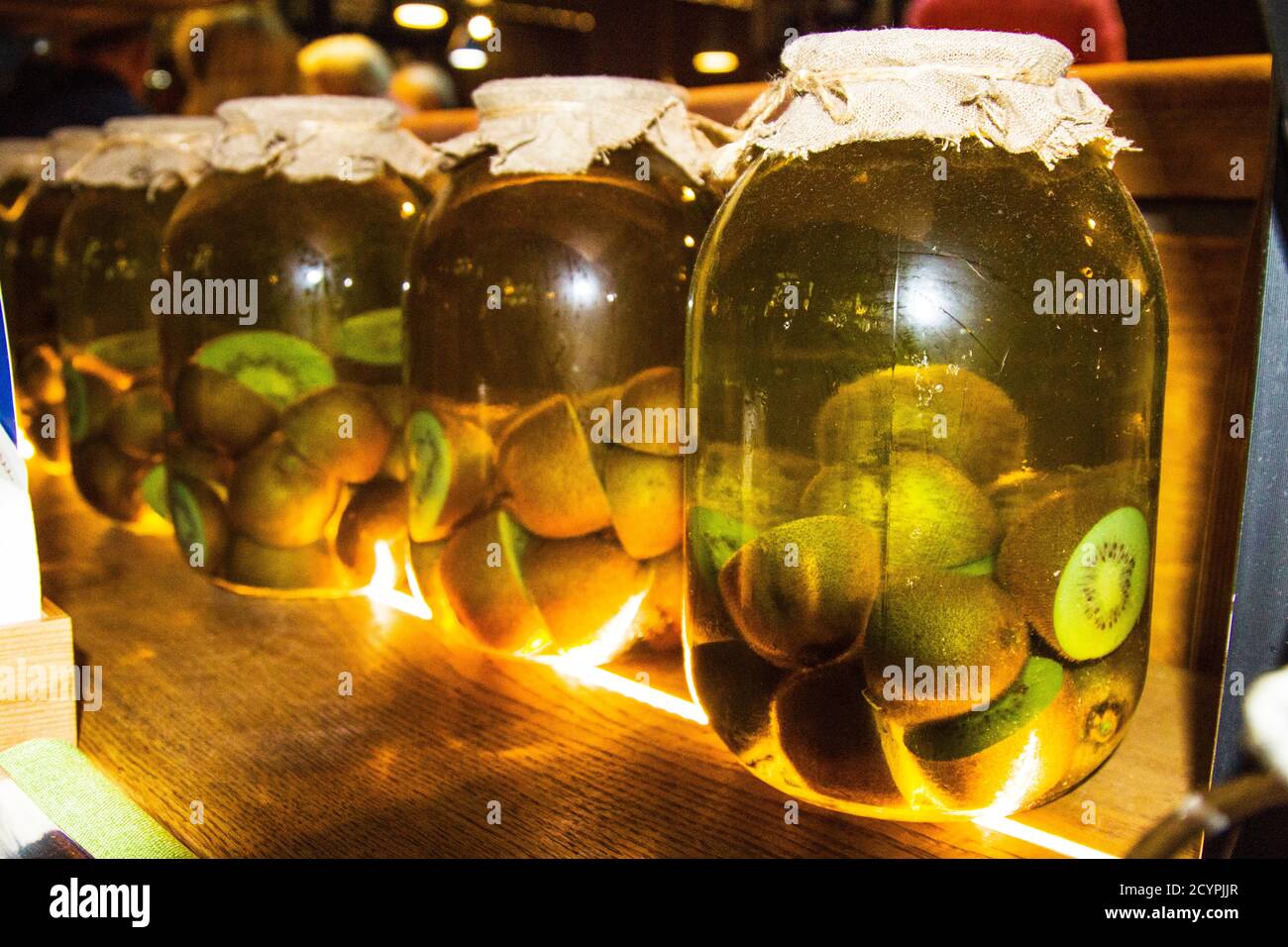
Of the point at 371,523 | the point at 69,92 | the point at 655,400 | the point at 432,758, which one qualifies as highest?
the point at 69,92

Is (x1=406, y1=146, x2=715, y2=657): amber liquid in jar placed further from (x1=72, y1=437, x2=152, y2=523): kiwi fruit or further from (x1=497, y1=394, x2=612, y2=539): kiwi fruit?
(x1=72, y1=437, x2=152, y2=523): kiwi fruit

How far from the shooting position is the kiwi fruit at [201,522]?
1.02m

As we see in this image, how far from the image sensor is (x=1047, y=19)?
185 centimetres

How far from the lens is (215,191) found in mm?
1016

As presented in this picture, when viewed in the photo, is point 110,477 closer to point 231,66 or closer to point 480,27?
point 231,66

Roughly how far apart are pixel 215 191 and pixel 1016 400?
2.32ft

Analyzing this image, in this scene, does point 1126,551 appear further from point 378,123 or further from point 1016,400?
point 378,123

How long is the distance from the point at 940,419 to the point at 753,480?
0.35 ft

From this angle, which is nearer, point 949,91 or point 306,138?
point 949,91

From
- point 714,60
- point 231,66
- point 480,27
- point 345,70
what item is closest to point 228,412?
point 231,66

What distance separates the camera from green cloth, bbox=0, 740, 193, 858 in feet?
1.90

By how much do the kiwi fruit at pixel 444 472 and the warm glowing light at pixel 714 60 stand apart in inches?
86.9

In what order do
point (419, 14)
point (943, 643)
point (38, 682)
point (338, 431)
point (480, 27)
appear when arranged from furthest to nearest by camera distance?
point (419, 14), point (480, 27), point (338, 431), point (38, 682), point (943, 643)
